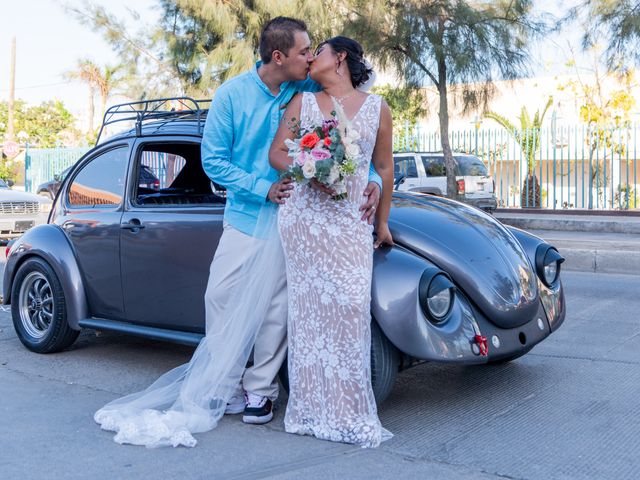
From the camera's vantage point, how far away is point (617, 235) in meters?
13.8

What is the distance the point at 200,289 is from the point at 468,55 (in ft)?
38.5

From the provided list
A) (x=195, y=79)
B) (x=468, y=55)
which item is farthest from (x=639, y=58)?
(x=195, y=79)

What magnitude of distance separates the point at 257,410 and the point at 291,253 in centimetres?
86

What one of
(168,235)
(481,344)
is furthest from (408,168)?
(481,344)

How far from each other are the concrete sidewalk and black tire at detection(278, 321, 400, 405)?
281 inches

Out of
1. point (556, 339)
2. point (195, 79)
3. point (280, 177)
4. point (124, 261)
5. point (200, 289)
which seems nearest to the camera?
point (280, 177)

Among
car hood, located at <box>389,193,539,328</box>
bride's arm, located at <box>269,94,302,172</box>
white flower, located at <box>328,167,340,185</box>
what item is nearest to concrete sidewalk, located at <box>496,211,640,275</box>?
car hood, located at <box>389,193,539,328</box>

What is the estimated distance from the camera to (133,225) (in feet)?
17.6

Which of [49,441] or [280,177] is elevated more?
[280,177]

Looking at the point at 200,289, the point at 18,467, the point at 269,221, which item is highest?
the point at 269,221

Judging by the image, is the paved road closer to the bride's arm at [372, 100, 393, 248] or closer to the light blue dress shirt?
the bride's arm at [372, 100, 393, 248]

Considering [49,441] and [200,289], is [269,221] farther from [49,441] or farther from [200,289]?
[49,441]

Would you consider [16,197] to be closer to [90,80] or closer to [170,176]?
[170,176]

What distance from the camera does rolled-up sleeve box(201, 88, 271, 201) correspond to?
430cm
